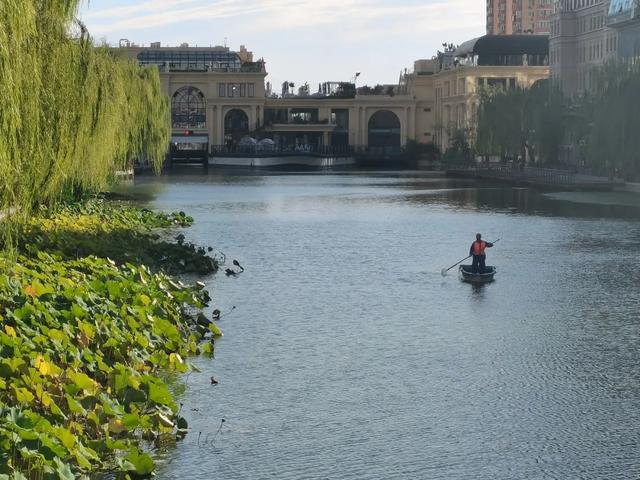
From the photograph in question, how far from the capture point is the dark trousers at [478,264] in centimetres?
4172

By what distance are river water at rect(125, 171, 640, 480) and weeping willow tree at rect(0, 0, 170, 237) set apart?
215 inches

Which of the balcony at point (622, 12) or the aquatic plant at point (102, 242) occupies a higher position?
the balcony at point (622, 12)

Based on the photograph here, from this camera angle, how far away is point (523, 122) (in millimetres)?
121625

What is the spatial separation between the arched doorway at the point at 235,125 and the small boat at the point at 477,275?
149 m

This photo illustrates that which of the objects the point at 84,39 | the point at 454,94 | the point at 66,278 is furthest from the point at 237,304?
the point at 454,94

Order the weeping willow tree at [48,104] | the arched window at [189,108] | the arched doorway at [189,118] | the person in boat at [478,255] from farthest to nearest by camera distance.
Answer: the arched window at [189,108] → the arched doorway at [189,118] → the person in boat at [478,255] → the weeping willow tree at [48,104]

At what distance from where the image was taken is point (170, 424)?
2202 cm

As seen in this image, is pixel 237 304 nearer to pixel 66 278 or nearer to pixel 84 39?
pixel 66 278

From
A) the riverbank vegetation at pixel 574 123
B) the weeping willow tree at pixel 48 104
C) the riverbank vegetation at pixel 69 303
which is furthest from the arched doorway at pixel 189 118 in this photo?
the riverbank vegetation at pixel 69 303

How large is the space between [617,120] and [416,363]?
65678mm

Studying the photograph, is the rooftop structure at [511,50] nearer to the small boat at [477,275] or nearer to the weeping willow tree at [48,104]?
the weeping willow tree at [48,104]

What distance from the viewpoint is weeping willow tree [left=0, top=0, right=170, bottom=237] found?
21328mm

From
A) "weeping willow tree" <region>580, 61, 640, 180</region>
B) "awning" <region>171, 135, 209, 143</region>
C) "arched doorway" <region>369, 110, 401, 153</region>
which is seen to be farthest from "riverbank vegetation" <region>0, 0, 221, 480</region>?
"arched doorway" <region>369, 110, 401, 153</region>

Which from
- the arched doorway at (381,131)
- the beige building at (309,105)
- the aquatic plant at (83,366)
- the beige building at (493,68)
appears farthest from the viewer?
the arched doorway at (381,131)
